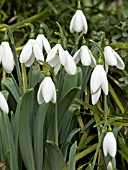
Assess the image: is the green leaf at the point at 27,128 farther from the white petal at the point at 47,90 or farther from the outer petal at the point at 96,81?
the outer petal at the point at 96,81

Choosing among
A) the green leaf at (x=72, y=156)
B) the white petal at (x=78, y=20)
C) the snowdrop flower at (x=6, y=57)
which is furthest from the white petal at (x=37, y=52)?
the green leaf at (x=72, y=156)

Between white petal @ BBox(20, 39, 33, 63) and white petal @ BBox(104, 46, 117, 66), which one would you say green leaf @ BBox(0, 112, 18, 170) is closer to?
white petal @ BBox(20, 39, 33, 63)

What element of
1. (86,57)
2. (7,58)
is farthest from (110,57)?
(7,58)

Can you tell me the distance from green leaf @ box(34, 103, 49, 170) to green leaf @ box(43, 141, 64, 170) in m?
0.03

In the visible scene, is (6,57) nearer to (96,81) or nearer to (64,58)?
(64,58)

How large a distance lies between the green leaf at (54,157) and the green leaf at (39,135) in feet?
0.10

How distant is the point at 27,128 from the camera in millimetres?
1460

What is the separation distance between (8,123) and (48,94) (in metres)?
0.26

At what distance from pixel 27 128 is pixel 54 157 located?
0.16m

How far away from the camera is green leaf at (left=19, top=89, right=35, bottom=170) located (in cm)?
142

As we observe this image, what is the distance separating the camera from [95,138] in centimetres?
178

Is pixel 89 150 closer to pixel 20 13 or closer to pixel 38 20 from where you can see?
pixel 38 20

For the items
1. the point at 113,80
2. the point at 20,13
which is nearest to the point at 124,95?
the point at 113,80

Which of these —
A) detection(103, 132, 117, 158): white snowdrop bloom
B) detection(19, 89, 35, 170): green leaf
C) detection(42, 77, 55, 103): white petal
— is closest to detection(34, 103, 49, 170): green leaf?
detection(19, 89, 35, 170): green leaf
